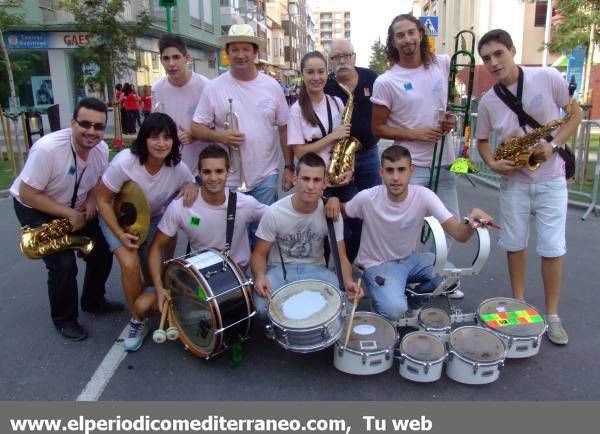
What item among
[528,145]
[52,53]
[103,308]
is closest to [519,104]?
[528,145]

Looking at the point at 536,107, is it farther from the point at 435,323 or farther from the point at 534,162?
the point at 435,323

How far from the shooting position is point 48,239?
372cm

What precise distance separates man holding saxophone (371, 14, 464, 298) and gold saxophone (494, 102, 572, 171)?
460mm

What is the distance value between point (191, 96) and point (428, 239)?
2328 mm

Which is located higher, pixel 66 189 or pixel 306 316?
pixel 66 189

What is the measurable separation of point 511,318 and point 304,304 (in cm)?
142

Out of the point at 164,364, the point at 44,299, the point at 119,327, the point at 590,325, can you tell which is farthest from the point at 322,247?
the point at 44,299

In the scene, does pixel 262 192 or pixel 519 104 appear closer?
pixel 519 104

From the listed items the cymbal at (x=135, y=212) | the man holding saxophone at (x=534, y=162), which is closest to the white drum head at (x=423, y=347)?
the man holding saxophone at (x=534, y=162)

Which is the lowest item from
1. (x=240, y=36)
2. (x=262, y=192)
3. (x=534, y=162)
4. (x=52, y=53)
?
(x=262, y=192)

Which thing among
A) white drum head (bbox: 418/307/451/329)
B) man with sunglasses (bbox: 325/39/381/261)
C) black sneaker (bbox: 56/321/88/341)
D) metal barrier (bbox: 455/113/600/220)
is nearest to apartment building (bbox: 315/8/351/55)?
metal barrier (bbox: 455/113/600/220)

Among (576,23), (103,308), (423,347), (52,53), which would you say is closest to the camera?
(423,347)

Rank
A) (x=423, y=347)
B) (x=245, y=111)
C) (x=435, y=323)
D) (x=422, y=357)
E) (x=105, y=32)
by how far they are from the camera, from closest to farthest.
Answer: (x=422, y=357) < (x=423, y=347) < (x=435, y=323) < (x=245, y=111) < (x=105, y=32)

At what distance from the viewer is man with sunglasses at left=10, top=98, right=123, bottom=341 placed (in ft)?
12.1
